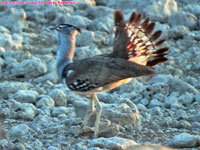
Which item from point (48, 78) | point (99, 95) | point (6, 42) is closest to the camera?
point (99, 95)

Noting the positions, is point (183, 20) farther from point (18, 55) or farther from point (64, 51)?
point (64, 51)

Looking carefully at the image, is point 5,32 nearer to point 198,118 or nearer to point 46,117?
point 46,117

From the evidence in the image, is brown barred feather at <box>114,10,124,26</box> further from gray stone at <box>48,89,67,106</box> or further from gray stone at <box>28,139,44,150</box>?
gray stone at <box>28,139,44,150</box>

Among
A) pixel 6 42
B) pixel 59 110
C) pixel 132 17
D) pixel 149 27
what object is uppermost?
pixel 132 17

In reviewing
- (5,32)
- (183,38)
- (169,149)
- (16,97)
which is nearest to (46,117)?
(16,97)

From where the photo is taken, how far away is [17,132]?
5055mm

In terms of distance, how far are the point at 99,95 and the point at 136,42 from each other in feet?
4.84

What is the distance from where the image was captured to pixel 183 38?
28.1ft

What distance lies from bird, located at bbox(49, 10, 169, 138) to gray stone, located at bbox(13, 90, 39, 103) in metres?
0.91

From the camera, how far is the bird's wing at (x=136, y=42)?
518 cm

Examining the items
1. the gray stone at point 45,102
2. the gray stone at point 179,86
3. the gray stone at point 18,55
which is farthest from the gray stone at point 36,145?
the gray stone at point 18,55

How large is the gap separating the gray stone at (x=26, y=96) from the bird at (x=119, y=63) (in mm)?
908

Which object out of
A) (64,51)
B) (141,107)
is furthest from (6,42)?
(141,107)

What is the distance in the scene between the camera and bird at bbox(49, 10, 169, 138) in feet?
16.4
